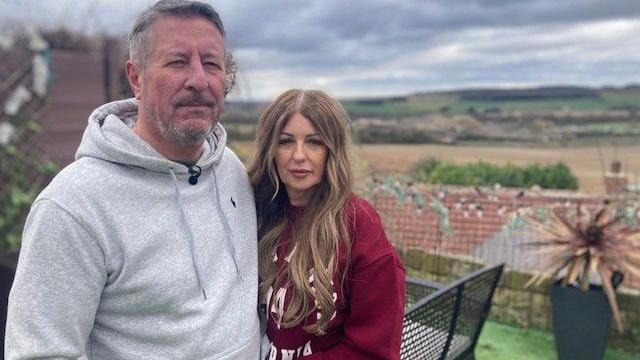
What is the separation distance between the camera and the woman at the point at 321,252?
1.46 metres

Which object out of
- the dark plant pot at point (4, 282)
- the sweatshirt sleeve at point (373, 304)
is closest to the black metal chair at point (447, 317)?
the sweatshirt sleeve at point (373, 304)

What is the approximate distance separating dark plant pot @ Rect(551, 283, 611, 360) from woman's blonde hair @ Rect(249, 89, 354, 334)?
108 inches

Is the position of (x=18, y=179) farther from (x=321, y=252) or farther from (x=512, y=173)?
(x=512, y=173)

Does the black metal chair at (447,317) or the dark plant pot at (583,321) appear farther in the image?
the dark plant pot at (583,321)

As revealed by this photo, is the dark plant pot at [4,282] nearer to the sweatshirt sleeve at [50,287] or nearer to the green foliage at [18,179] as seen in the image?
the green foliage at [18,179]

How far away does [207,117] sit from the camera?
1.40 meters

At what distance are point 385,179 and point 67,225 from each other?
482cm

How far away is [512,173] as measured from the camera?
15.4 metres

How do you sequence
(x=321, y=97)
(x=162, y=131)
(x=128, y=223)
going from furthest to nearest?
(x=321, y=97) < (x=162, y=131) < (x=128, y=223)

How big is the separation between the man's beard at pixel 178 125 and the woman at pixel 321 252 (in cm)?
26

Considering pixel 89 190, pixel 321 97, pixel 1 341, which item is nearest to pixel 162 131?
pixel 89 190

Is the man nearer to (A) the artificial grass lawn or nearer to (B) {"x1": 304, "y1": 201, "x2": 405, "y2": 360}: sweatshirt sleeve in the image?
(B) {"x1": 304, "y1": 201, "x2": 405, "y2": 360}: sweatshirt sleeve

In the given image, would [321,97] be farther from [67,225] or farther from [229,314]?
[67,225]

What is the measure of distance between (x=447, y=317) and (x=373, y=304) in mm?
1019
